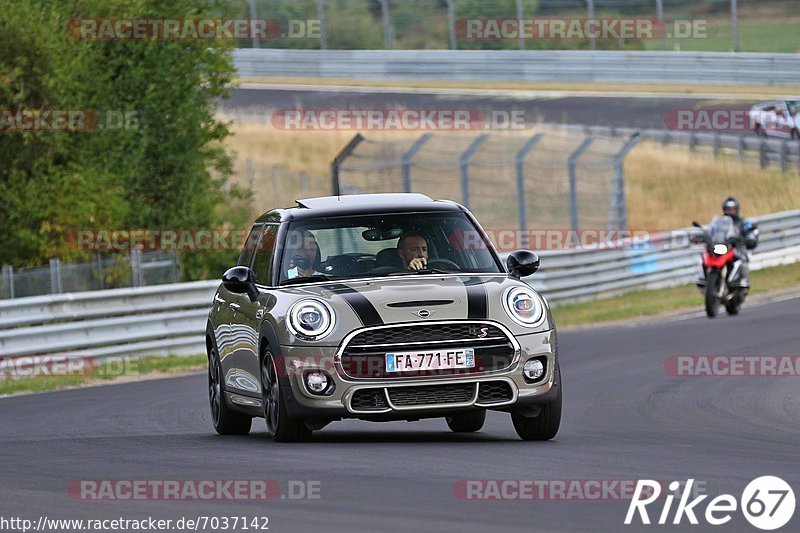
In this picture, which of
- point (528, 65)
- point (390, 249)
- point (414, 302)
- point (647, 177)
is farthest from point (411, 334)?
point (528, 65)

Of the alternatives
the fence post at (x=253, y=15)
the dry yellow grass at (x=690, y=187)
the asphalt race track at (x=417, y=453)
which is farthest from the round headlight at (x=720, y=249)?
the fence post at (x=253, y=15)

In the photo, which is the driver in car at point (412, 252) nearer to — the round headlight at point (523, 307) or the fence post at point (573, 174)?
the round headlight at point (523, 307)

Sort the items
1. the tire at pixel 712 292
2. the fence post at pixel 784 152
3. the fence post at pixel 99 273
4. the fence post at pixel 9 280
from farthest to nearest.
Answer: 1. the fence post at pixel 784 152
2. the tire at pixel 712 292
3. the fence post at pixel 99 273
4. the fence post at pixel 9 280

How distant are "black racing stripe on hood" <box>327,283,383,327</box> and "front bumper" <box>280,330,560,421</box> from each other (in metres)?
0.26

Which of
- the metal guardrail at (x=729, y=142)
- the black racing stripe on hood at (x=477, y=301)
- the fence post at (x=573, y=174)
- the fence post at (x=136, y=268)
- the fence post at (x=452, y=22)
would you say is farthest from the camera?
the fence post at (x=452, y=22)

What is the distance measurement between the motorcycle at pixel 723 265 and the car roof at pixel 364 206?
12554mm

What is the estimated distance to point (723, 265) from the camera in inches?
907

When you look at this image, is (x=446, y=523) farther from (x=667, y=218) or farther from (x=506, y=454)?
(x=667, y=218)

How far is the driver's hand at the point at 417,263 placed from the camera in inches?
412

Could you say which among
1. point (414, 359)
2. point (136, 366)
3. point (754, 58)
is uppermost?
Result: point (754, 58)

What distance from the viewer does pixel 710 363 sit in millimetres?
16484

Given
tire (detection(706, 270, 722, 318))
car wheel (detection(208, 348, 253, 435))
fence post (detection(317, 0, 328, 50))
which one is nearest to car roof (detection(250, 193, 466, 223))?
car wheel (detection(208, 348, 253, 435))

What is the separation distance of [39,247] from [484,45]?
26284 mm

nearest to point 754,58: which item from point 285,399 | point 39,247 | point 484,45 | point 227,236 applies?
point 484,45
